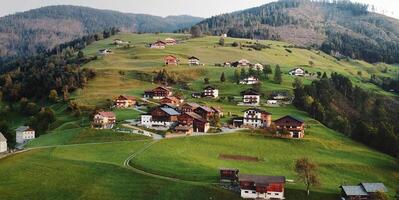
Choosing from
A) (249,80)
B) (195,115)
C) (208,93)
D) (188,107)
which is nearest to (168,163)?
(195,115)

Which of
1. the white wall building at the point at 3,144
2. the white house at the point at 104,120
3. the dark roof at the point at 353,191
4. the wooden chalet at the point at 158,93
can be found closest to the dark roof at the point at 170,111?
the white house at the point at 104,120

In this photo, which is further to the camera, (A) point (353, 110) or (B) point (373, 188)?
(A) point (353, 110)

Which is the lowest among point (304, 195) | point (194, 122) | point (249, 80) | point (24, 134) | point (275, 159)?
point (24, 134)

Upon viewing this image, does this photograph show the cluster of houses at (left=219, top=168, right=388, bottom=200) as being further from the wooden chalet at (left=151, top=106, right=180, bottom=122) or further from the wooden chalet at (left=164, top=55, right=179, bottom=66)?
the wooden chalet at (left=164, top=55, right=179, bottom=66)

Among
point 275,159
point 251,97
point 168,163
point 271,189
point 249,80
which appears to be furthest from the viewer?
point 249,80

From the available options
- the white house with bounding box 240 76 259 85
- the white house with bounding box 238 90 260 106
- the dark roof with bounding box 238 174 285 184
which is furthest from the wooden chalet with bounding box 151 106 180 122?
the white house with bounding box 240 76 259 85

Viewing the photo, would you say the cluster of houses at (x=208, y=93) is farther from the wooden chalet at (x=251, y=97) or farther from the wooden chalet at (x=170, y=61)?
the wooden chalet at (x=170, y=61)

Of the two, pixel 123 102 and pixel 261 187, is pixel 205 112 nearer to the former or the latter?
pixel 123 102
